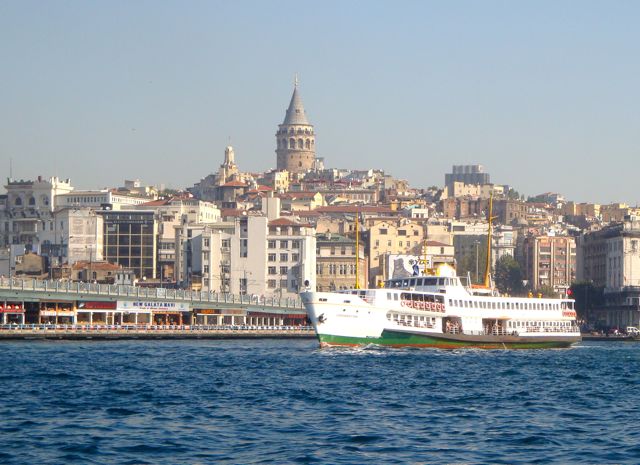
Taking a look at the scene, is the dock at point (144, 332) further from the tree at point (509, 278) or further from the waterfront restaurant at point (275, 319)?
the tree at point (509, 278)

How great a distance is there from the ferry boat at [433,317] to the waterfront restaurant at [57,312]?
101 ft

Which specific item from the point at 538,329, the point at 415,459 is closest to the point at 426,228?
the point at 538,329

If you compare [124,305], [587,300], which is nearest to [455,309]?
[124,305]

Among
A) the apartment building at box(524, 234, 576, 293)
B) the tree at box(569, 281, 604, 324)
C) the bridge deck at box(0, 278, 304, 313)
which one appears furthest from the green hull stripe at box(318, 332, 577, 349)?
the apartment building at box(524, 234, 576, 293)

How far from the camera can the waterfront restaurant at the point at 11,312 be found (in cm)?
10800

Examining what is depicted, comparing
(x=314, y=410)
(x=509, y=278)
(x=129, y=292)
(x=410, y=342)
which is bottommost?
(x=314, y=410)

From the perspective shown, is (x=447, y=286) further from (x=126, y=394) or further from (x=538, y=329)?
(x=126, y=394)

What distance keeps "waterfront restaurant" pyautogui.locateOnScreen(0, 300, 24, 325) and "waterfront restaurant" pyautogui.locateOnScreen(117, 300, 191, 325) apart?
27.0ft

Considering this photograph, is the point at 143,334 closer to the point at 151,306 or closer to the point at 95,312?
the point at 95,312

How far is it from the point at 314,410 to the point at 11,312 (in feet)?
219

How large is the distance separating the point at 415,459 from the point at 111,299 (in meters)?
80.1

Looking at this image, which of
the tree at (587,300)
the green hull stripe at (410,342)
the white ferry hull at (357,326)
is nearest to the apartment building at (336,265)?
the tree at (587,300)

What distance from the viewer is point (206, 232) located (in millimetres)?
147000

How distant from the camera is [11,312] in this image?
10781 cm
